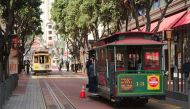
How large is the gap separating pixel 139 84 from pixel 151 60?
5.25 feet

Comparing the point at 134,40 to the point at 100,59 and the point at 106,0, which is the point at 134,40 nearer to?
the point at 100,59

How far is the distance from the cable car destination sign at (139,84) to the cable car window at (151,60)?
0.74 metres

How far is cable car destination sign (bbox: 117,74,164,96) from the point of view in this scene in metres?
19.9

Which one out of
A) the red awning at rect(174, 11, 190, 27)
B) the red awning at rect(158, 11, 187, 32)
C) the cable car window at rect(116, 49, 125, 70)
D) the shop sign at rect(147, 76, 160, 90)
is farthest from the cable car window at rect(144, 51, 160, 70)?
the red awning at rect(158, 11, 187, 32)

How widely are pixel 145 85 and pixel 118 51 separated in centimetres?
186

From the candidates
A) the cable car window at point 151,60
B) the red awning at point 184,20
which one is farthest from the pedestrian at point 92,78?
the red awning at point 184,20

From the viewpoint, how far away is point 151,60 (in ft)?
69.5

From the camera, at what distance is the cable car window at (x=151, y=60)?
2102cm

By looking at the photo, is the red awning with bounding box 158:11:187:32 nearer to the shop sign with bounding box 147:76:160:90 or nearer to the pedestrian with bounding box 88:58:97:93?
the pedestrian with bounding box 88:58:97:93

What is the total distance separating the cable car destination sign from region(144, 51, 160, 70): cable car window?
74 centimetres

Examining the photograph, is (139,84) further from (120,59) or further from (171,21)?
(171,21)

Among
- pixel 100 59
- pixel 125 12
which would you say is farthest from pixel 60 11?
pixel 100 59

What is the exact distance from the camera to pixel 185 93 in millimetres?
21641

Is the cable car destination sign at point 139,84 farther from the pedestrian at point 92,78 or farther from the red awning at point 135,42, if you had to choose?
the pedestrian at point 92,78
